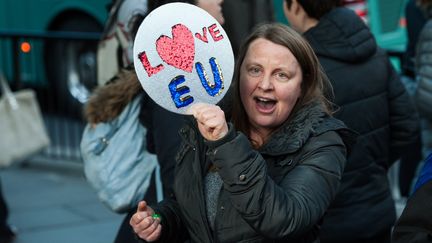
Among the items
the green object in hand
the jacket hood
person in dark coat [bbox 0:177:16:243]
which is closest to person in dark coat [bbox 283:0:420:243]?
the jacket hood

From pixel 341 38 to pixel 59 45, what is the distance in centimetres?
664

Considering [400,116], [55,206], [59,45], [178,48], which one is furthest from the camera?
[59,45]

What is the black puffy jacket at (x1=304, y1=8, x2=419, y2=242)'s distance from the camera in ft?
10.5

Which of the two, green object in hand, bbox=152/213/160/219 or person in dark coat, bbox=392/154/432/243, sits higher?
person in dark coat, bbox=392/154/432/243

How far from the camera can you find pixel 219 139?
2104mm

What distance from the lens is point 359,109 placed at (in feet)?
10.6

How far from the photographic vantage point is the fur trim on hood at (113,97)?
319 centimetres

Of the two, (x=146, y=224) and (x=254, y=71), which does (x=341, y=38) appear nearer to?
(x=254, y=71)

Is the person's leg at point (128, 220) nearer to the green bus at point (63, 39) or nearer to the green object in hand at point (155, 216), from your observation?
the green object in hand at point (155, 216)

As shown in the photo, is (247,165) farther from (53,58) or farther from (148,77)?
(53,58)

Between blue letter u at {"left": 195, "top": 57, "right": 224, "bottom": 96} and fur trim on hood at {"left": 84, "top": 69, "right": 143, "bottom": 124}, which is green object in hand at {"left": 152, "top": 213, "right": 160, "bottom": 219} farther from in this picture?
fur trim on hood at {"left": 84, "top": 69, "right": 143, "bottom": 124}

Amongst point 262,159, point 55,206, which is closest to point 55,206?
point 55,206

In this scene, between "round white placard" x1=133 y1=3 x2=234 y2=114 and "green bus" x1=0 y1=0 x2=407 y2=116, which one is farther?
"green bus" x1=0 y1=0 x2=407 y2=116

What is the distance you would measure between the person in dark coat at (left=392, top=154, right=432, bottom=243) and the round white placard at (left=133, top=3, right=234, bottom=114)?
65cm
